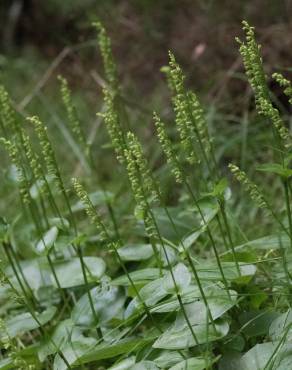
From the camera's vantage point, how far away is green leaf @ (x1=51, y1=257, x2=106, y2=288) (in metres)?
1.54

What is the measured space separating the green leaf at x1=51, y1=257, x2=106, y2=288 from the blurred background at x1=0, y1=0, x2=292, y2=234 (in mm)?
624

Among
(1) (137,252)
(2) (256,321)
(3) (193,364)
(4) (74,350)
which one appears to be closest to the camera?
(3) (193,364)

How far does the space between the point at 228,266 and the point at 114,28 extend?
228 cm

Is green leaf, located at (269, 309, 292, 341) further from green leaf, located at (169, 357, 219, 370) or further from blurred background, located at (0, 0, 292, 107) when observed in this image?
blurred background, located at (0, 0, 292, 107)

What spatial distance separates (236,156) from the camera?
253cm

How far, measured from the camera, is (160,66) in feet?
10.5

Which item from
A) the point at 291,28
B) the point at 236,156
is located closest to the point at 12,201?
the point at 236,156

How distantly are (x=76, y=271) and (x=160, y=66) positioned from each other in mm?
1757

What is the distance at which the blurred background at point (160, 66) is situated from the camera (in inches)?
103

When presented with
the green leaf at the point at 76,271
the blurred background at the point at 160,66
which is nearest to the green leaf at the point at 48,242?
the green leaf at the point at 76,271

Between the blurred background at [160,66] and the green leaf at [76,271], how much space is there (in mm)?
624

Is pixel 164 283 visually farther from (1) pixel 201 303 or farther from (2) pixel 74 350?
(2) pixel 74 350

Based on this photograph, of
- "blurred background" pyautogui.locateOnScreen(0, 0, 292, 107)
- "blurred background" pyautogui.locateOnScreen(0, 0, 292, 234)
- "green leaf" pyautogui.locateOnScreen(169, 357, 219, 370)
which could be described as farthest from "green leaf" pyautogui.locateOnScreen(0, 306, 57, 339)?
"blurred background" pyautogui.locateOnScreen(0, 0, 292, 107)

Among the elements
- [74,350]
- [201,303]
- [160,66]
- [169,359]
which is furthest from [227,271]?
[160,66]
